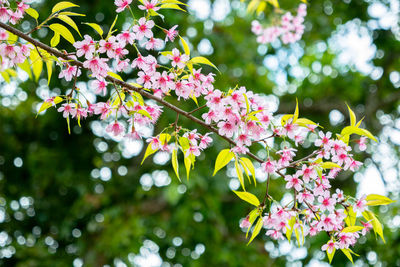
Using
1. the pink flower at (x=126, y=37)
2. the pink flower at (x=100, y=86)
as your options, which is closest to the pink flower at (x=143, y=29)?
the pink flower at (x=126, y=37)

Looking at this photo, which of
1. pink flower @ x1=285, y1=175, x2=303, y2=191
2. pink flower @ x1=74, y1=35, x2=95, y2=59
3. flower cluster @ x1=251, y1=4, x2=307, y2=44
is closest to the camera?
pink flower @ x1=74, y1=35, x2=95, y2=59

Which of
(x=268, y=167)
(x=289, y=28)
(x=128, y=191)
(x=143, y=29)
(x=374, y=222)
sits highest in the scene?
(x=143, y=29)

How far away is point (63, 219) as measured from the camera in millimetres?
3342

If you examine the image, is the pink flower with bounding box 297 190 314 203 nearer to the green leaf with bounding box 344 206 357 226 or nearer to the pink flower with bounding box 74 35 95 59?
the green leaf with bounding box 344 206 357 226

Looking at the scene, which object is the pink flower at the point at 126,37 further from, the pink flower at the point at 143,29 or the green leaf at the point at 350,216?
the green leaf at the point at 350,216

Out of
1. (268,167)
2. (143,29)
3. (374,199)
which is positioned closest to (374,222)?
(374,199)

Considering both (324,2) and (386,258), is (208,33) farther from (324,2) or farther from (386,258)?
(386,258)

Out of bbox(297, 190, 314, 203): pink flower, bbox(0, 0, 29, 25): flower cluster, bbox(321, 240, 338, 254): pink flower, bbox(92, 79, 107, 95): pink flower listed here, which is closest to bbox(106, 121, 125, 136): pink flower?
bbox(92, 79, 107, 95): pink flower

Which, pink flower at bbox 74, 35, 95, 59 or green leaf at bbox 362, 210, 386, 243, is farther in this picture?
green leaf at bbox 362, 210, 386, 243

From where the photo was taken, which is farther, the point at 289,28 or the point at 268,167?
the point at 289,28

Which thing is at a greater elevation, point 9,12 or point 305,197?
point 9,12

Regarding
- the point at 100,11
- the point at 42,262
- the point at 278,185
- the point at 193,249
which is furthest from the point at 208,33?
the point at 42,262

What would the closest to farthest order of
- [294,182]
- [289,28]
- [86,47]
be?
[86,47] → [294,182] → [289,28]

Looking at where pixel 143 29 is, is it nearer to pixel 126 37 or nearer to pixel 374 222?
pixel 126 37
